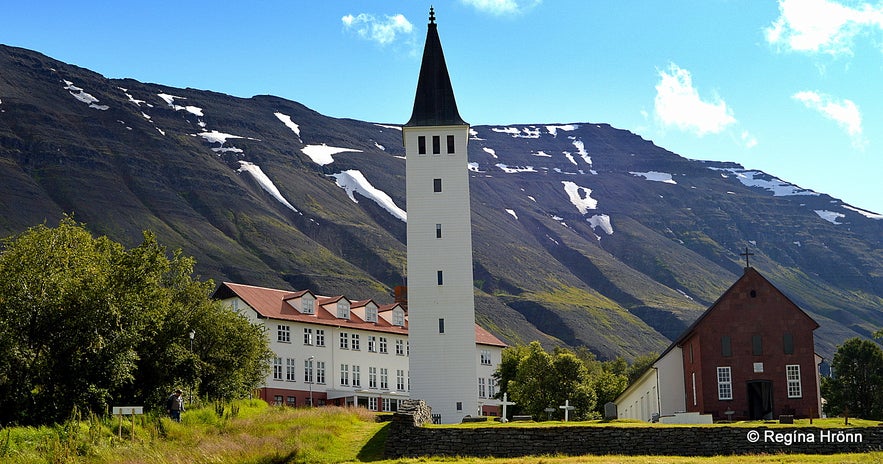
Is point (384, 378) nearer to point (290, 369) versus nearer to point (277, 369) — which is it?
point (290, 369)

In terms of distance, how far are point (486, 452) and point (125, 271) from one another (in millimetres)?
21718

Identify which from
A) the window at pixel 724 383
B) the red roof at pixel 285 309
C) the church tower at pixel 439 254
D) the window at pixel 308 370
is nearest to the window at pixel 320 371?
the window at pixel 308 370

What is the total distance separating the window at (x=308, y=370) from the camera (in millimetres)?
85438

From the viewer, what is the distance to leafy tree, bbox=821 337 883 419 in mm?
93938

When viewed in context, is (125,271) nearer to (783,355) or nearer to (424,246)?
(424,246)

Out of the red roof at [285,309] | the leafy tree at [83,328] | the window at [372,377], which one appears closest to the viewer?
the leafy tree at [83,328]

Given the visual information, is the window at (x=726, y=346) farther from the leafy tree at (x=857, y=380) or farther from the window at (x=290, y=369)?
the leafy tree at (x=857, y=380)

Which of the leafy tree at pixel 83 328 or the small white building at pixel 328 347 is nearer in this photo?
→ the leafy tree at pixel 83 328

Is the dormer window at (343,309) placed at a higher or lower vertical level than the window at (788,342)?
higher

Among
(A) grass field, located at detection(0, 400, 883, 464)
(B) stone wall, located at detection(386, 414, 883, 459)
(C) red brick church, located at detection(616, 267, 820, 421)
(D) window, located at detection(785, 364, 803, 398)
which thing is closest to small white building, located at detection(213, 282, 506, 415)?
(C) red brick church, located at detection(616, 267, 820, 421)

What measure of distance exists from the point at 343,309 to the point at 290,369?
868 centimetres

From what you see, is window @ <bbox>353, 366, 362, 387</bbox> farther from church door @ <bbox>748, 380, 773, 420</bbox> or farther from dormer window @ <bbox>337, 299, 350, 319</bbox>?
church door @ <bbox>748, 380, 773, 420</bbox>

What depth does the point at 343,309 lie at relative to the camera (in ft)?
297

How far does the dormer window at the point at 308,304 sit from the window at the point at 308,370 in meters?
4.26
